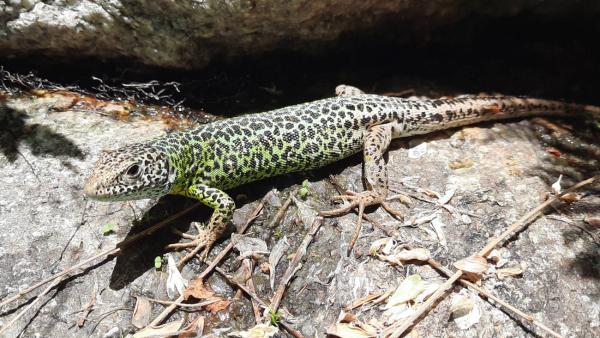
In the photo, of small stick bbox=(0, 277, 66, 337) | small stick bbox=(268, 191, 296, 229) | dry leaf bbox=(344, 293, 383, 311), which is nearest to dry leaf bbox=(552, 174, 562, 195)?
dry leaf bbox=(344, 293, 383, 311)

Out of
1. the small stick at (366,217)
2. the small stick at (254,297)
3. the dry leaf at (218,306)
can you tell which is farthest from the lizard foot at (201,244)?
the small stick at (366,217)

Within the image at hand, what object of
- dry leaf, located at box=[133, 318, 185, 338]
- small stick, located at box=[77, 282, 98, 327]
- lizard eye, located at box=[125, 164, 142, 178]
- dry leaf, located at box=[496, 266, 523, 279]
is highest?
lizard eye, located at box=[125, 164, 142, 178]

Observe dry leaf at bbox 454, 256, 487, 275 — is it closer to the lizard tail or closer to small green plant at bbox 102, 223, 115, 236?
the lizard tail

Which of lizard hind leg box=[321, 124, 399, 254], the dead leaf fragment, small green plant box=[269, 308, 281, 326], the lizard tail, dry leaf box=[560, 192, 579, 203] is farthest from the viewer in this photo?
the lizard tail

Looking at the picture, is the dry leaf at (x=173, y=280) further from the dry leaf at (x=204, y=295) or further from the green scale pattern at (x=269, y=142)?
the green scale pattern at (x=269, y=142)

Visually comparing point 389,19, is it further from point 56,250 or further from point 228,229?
point 56,250

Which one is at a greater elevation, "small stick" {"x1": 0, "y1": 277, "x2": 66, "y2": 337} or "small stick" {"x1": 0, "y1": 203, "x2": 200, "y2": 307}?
"small stick" {"x1": 0, "y1": 203, "x2": 200, "y2": 307}

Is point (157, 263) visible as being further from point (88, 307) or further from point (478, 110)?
point (478, 110)
